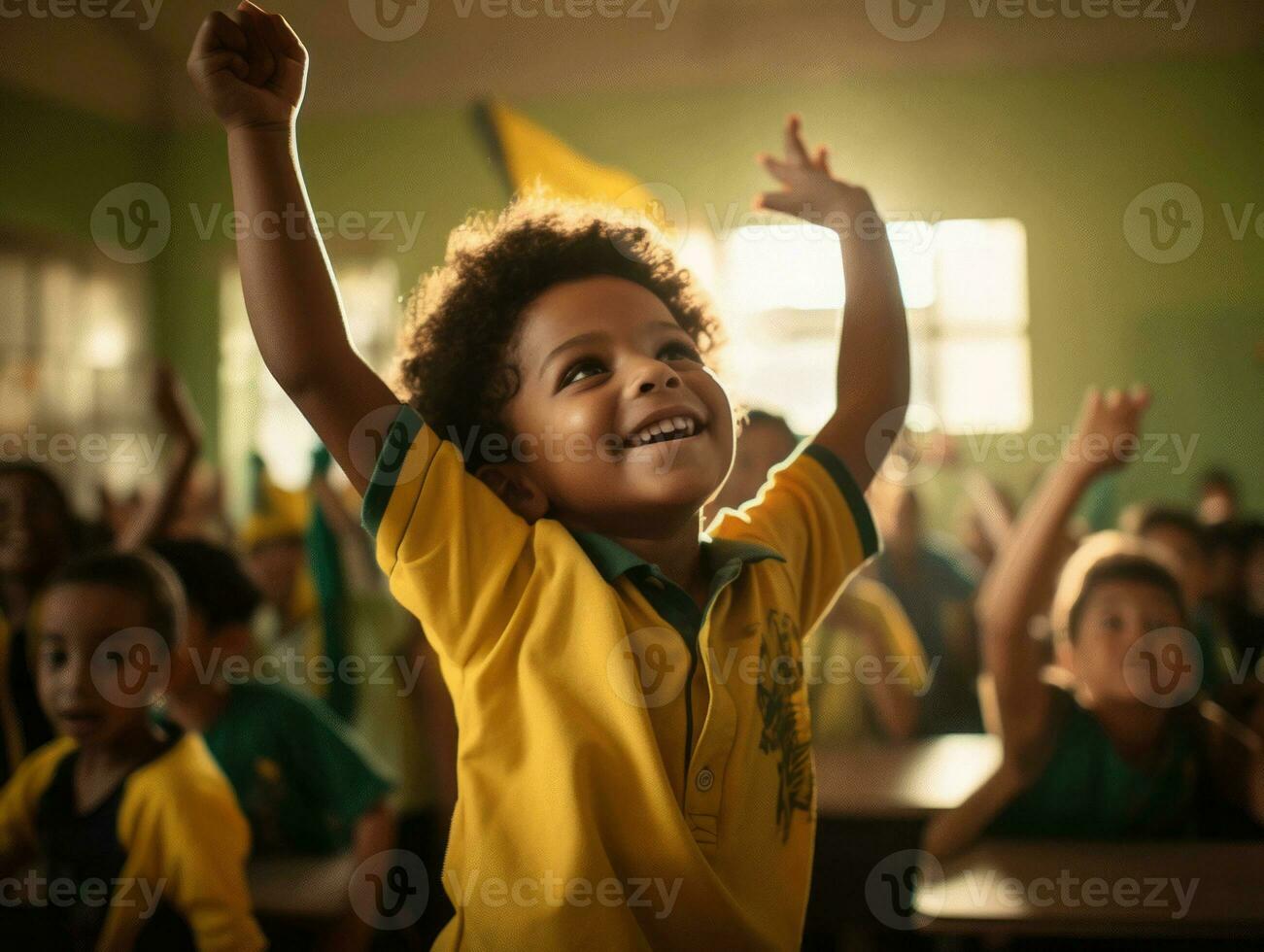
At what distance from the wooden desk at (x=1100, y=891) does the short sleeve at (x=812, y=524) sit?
672 millimetres

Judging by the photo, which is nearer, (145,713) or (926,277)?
(145,713)

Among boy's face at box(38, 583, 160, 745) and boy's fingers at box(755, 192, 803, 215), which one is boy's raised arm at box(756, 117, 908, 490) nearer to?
boy's fingers at box(755, 192, 803, 215)

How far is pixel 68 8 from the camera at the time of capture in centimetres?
503

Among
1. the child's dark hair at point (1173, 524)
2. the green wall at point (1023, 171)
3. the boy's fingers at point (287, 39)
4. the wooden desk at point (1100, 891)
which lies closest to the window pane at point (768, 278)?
the green wall at point (1023, 171)

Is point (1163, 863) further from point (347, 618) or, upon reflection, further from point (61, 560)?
point (61, 560)

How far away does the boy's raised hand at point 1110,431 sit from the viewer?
1.33 m

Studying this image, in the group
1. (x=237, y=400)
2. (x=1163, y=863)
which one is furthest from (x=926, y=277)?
(x=1163, y=863)

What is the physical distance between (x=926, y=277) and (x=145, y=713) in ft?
18.3
